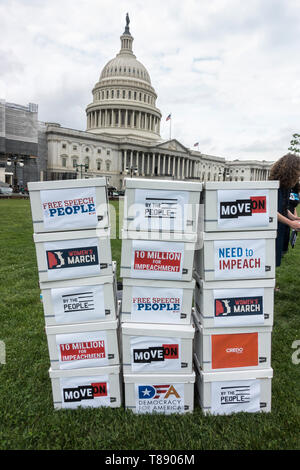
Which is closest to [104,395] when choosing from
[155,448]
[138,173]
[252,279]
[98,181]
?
[155,448]

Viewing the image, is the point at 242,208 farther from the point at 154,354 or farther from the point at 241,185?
the point at 154,354

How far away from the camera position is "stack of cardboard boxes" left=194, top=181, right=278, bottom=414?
10.5 ft

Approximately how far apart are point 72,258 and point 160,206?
1.09 metres

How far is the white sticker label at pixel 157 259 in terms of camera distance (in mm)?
3230

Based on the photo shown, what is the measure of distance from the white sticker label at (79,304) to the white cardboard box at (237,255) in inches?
47.2

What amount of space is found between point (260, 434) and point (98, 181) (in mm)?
2975

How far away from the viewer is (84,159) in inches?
3150

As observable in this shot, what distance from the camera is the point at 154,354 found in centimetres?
341

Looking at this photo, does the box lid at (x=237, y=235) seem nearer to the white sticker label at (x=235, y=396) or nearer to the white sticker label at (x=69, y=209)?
the white sticker label at (x=69, y=209)

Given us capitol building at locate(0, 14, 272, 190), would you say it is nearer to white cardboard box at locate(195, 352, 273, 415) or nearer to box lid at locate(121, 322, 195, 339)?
box lid at locate(121, 322, 195, 339)

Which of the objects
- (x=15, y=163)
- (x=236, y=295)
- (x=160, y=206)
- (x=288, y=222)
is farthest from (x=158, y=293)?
(x=15, y=163)

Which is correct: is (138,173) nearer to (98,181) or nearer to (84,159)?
(84,159)

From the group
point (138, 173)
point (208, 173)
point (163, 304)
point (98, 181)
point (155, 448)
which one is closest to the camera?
point (155, 448)

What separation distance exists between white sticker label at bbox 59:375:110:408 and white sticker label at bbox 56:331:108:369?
0.54 feet
